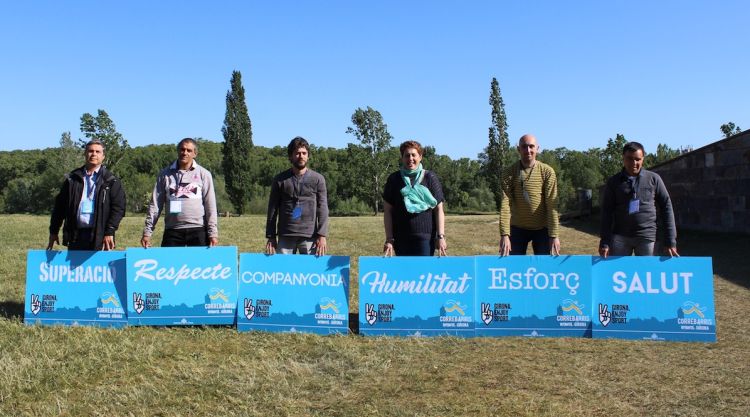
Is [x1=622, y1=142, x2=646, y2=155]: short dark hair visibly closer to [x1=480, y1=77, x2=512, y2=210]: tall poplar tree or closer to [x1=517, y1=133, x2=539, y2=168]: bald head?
[x1=517, y1=133, x2=539, y2=168]: bald head

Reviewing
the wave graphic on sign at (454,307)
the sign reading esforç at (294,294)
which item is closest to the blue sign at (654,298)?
the wave graphic on sign at (454,307)

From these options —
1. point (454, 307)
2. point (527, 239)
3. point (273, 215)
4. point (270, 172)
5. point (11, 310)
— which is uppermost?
point (270, 172)

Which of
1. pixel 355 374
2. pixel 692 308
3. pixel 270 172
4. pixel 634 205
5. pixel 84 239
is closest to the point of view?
pixel 355 374

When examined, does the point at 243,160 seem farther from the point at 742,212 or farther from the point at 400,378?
the point at 400,378

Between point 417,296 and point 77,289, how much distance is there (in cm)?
347

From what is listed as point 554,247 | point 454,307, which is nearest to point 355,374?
point 454,307

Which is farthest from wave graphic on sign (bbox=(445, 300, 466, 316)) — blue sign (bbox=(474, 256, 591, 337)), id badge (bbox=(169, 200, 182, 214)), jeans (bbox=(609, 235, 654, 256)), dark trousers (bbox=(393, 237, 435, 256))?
id badge (bbox=(169, 200, 182, 214))

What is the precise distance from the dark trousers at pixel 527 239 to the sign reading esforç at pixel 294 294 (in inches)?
67.8

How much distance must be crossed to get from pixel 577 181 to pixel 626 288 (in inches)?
3484

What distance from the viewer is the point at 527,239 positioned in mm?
5809

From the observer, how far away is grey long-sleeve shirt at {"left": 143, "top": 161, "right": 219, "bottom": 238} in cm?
572

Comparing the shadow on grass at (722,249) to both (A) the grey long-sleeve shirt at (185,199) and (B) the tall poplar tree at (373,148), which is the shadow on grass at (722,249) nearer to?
(A) the grey long-sleeve shirt at (185,199)

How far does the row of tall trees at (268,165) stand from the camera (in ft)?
177

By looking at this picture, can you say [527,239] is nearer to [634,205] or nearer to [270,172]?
[634,205]
